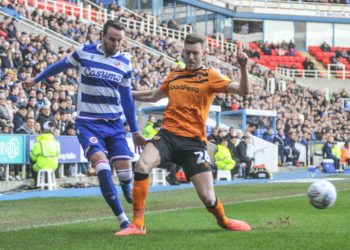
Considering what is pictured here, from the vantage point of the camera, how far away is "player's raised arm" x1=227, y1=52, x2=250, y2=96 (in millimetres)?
8688

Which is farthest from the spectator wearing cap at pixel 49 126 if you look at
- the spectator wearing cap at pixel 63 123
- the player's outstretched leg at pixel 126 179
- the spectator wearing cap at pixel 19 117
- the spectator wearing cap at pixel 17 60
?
the player's outstretched leg at pixel 126 179

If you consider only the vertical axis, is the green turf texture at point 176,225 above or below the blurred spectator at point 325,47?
below

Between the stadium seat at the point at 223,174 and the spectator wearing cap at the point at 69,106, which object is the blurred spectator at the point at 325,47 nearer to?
the stadium seat at the point at 223,174

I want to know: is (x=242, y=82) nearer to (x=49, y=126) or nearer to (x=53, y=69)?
(x=53, y=69)

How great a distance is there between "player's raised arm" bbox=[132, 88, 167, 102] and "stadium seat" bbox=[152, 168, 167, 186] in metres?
13.8

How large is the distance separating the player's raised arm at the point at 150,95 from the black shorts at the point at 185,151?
0.57 meters

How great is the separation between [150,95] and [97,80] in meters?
0.68

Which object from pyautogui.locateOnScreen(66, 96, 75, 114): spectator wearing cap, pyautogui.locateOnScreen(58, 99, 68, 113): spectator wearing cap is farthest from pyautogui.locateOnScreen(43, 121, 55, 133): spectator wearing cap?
pyautogui.locateOnScreen(66, 96, 75, 114): spectator wearing cap

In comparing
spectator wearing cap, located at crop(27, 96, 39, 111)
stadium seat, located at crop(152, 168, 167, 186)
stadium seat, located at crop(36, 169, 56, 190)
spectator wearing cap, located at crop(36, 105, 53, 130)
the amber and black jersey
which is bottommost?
stadium seat, located at crop(152, 168, 167, 186)

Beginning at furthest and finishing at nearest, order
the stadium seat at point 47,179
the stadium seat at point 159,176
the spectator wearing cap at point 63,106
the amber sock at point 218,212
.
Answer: the stadium seat at point 159,176 < the spectator wearing cap at point 63,106 < the stadium seat at point 47,179 < the amber sock at point 218,212

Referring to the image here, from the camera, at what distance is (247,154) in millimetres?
30422

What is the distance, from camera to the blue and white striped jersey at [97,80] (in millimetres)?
9836

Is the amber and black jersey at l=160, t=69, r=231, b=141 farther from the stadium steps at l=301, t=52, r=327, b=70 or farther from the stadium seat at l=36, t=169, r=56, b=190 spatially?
the stadium steps at l=301, t=52, r=327, b=70

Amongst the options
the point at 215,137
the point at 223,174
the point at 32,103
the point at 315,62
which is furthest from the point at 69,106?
the point at 315,62
